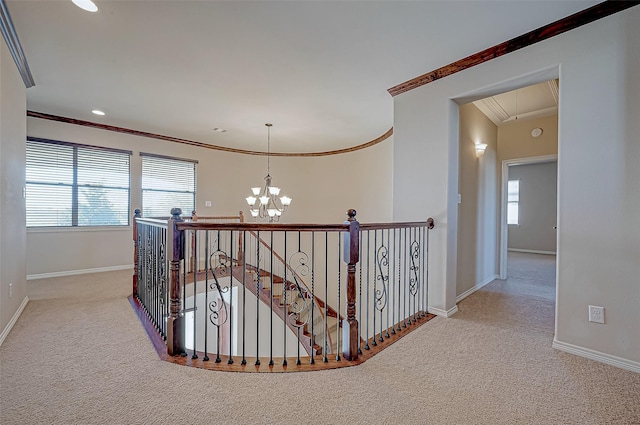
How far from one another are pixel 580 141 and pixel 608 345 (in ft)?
4.86

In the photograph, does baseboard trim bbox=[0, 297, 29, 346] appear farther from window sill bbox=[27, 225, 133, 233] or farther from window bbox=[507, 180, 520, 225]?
window bbox=[507, 180, 520, 225]

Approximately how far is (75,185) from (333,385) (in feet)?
17.1

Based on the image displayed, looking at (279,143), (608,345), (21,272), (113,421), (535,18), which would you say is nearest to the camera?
(113,421)

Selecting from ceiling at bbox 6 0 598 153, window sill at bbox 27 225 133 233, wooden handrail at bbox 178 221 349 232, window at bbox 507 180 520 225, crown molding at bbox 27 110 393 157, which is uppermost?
ceiling at bbox 6 0 598 153

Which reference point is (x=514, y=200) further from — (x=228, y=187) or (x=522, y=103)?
(x=228, y=187)

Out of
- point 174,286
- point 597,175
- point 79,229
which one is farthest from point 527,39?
point 79,229

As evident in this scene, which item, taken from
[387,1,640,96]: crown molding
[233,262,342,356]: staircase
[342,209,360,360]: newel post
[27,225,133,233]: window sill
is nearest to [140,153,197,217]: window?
[27,225,133,233]: window sill

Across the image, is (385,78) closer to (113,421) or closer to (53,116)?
(113,421)

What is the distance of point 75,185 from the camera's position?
461cm

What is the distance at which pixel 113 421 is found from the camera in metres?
1.42

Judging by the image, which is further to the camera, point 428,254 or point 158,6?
point 428,254

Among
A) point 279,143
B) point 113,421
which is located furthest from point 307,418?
point 279,143

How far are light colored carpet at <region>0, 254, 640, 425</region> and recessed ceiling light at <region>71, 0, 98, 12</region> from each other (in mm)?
2570

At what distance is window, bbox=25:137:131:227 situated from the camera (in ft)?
14.1
